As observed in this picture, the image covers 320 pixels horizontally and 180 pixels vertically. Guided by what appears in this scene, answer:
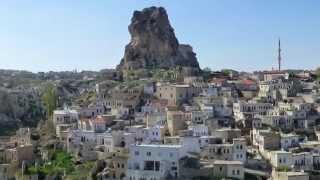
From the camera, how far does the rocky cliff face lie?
64.1 metres

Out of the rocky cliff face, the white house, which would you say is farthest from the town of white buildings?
the rocky cliff face

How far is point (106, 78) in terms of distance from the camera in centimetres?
6378

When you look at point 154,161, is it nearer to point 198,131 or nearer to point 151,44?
point 198,131

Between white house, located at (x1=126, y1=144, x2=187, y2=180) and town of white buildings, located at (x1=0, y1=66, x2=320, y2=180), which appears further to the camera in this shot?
town of white buildings, located at (x1=0, y1=66, x2=320, y2=180)

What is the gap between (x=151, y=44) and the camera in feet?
211

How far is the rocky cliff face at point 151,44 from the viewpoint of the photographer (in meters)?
64.1

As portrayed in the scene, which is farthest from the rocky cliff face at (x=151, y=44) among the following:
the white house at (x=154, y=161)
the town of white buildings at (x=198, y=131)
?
the white house at (x=154, y=161)

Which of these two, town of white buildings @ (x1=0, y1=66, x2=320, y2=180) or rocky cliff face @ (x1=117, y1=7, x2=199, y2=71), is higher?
rocky cliff face @ (x1=117, y1=7, x2=199, y2=71)

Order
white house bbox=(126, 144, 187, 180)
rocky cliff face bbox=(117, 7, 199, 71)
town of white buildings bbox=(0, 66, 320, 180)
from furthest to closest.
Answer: rocky cliff face bbox=(117, 7, 199, 71), town of white buildings bbox=(0, 66, 320, 180), white house bbox=(126, 144, 187, 180)

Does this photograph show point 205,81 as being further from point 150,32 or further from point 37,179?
point 37,179

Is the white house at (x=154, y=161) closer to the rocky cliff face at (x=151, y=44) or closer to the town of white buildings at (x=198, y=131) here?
the town of white buildings at (x=198, y=131)

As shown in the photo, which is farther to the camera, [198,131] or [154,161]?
[198,131]

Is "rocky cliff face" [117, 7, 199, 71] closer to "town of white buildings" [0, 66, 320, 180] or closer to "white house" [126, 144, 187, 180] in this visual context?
"town of white buildings" [0, 66, 320, 180]

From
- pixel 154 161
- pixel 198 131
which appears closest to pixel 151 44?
pixel 198 131
